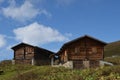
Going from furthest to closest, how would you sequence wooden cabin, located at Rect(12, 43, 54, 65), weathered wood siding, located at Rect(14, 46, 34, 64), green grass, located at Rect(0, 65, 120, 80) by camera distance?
→ weathered wood siding, located at Rect(14, 46, 34, 64) < wooden cabin, located at Rect(12, 43, 54, 65) < green grass, located at Rect(0, 65, 120, 80)

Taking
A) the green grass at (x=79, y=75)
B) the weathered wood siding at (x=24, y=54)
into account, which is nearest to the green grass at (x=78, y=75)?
the green grass at (x=79, y=75)

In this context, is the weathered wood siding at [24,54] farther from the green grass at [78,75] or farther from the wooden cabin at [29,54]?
the green grass at [78,75]

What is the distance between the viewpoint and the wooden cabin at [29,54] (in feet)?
269

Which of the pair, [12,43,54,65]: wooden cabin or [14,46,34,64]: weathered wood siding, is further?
[14,46,34,64]: weathered wood siding

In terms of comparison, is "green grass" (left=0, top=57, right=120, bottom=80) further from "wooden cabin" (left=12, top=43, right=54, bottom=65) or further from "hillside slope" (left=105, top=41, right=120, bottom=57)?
"hillside slope" (left=105, top=41, right=120, bottom=57)

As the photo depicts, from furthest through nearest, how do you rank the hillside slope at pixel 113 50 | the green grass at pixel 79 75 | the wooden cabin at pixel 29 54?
the hillside slope at pixel 113 50, the wooden cabin at pixel 29 54, the green grass at pixel 79 75

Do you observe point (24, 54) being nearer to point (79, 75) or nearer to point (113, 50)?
point (113, 50)

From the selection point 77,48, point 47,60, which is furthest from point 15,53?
point 77,48

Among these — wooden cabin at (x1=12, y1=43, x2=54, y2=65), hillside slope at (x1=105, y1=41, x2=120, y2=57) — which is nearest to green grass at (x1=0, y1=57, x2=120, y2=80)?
wooden cabin at (x1=12, y1=43, x2=54, y2=65)

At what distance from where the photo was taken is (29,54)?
82.4 metres

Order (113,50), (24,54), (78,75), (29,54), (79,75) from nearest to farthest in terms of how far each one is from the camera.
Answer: (78,75) → (79,75) → (29,54) → (24,54) → (113,50)

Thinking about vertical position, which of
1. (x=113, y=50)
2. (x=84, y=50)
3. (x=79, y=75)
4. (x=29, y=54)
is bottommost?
(x=79, y=75)

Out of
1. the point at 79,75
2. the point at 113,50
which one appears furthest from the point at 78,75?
the point at 113,50

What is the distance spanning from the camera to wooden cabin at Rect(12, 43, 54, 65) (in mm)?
82044
